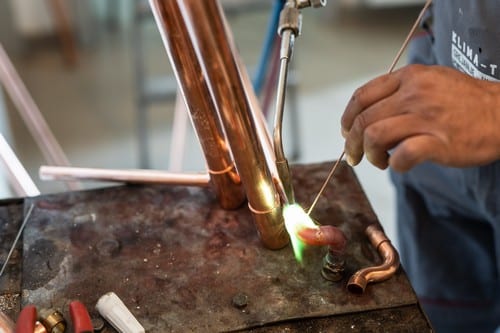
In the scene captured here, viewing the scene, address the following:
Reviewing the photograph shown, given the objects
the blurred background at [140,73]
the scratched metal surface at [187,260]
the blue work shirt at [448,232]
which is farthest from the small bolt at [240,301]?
the blurred background at [140,73]

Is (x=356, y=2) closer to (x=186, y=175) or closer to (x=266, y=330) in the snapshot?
(x=186, y=175)

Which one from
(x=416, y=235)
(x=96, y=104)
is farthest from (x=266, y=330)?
(x=96, y=104)

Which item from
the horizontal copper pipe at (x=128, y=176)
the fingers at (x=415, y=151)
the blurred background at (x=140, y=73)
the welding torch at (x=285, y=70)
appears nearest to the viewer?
the fingers at (x=415, y=151)

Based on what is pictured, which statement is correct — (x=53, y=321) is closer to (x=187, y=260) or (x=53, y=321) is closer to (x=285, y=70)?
(x=187, y=260)

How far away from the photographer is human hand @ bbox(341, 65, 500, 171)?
1.71ft

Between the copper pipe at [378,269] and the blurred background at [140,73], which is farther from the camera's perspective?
the blurred background at [140,73]

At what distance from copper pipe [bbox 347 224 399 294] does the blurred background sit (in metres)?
1.04

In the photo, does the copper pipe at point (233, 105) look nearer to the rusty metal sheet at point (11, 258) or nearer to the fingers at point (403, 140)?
the fingers at point (403, 140)

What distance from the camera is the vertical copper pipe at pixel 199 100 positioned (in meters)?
0.60

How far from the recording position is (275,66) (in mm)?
1386

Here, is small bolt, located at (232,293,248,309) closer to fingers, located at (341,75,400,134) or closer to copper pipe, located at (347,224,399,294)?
copper pipe, located at (347,224,399,294)

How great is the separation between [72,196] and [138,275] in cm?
16

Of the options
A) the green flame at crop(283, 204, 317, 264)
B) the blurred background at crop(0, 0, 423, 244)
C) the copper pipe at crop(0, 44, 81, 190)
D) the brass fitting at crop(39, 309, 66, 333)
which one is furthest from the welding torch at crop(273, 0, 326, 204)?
the blurred background at crop(0, 0, 423, 244)

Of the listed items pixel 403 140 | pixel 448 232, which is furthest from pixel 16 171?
pixel 448 232
